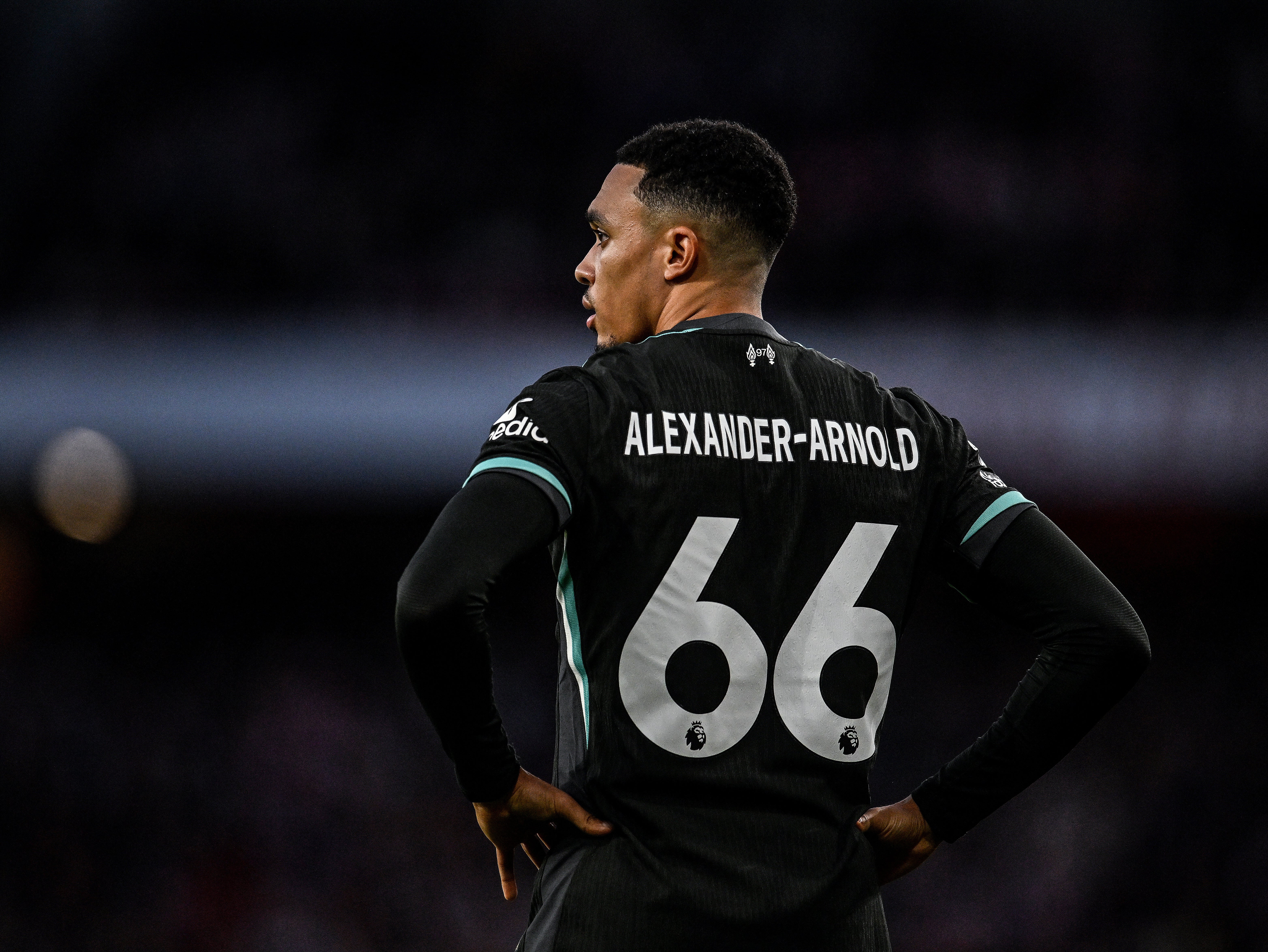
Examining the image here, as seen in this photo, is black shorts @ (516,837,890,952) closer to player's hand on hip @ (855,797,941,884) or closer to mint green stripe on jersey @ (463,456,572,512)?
player's hand on hip @ (855,797,941,884)

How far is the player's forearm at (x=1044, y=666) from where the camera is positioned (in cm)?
145

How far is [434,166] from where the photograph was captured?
5.91m

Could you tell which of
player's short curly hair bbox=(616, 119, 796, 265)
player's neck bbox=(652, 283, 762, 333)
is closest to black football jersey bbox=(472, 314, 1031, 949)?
player's neck bbox=(652, 283, 762, 333)

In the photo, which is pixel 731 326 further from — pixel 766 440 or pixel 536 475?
pixel 536 475

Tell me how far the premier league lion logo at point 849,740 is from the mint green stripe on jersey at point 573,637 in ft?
0.95

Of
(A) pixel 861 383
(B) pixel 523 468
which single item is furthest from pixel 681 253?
(B) pixel 523 468

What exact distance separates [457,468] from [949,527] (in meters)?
3.72

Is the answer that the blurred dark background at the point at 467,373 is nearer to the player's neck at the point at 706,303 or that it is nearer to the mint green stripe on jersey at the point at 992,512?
the player's neck at the point at 706,303

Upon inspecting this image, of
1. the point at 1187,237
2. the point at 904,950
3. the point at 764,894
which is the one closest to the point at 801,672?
the point at 764,894

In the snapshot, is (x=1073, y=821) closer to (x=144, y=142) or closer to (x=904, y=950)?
(x=904, y=950)

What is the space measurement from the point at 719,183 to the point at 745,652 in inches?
24.8

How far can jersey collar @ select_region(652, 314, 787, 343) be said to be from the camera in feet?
4.82

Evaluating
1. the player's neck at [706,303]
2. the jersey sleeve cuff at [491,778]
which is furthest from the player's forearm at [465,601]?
the player's neck at [706,303]

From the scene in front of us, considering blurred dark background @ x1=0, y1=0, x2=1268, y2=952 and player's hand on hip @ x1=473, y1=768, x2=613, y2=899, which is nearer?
player's hand on hip @ x1=473, y1=768, x2=613, y2=899
